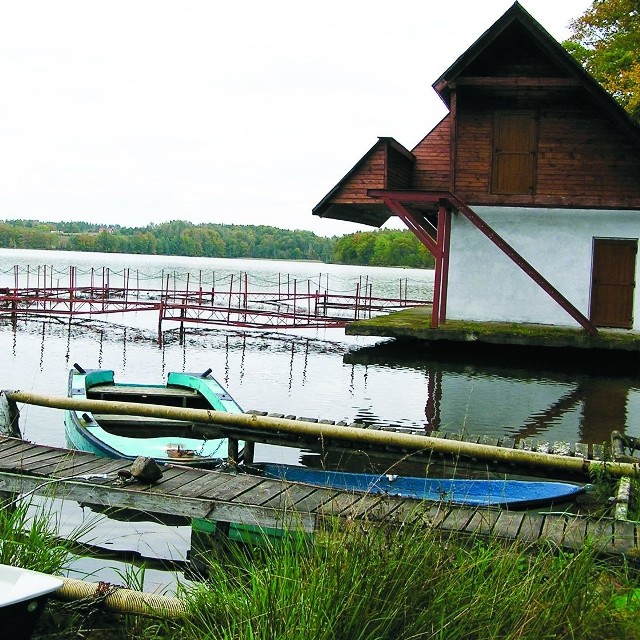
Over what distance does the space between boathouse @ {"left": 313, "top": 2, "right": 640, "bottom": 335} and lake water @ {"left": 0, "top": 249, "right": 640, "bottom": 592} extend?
1.82m

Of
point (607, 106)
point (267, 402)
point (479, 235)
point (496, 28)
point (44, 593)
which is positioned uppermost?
point (496, 28)

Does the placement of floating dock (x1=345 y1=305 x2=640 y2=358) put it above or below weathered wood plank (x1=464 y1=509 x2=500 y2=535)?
above

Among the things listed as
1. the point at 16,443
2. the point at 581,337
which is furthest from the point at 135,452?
the point at 581,337

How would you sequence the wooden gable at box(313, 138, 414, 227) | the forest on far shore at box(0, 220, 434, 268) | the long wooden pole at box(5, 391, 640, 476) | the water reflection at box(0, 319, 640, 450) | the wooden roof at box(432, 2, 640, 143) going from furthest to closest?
the forest on far shore at box(0, 220, 434, 268), the wooden gable at box(313, 138, 414, 227), the wooden roof at box(432, 2, 640, 143), the water reflection at box(0, 319, 640, 450), the long wooden pole at box(5, 391, 640, 476)

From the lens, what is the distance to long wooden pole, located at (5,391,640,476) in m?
6.35

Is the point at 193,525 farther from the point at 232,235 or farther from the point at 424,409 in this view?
the point at 232,235

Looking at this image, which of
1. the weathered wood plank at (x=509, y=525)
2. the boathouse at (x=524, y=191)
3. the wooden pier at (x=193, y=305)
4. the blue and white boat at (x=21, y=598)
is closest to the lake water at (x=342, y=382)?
the wooden pier at (x=193, y=305)

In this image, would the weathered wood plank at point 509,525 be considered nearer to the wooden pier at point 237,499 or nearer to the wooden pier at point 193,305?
the wooden pier at point 237,499

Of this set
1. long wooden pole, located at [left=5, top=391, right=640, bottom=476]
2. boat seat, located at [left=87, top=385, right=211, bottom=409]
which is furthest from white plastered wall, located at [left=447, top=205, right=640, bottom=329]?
long wooden pole, located at [left=5, top=391, right=640, bottom=476]

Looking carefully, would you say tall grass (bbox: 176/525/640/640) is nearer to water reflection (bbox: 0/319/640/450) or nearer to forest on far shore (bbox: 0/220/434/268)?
water reflection (bbox: 0/319/640/450)

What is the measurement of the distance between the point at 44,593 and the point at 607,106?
19588 mm

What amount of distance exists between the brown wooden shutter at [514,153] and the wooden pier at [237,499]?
1686 cm

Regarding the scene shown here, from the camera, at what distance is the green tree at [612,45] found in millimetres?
28438

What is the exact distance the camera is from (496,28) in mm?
20484
